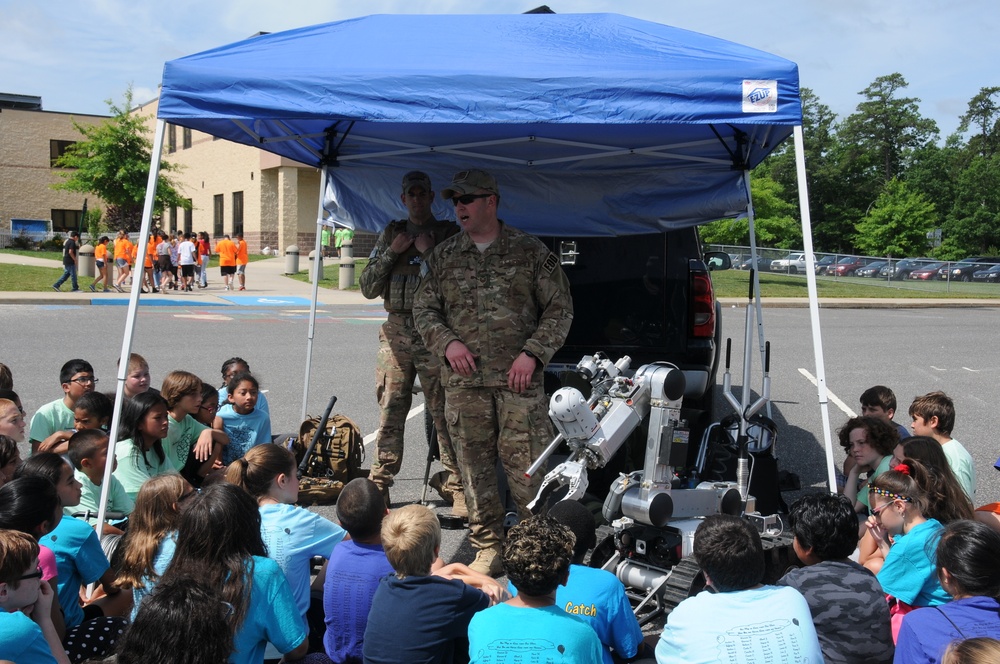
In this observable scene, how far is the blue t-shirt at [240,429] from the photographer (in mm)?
5949

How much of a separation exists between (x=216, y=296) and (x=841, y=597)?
21.6 m

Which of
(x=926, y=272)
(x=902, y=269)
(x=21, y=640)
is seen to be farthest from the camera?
(x=902, y=269)

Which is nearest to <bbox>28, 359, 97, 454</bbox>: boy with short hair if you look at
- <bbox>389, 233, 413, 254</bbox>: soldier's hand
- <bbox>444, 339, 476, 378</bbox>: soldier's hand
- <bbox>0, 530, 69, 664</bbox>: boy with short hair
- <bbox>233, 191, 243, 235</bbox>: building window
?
<bbox>389, 233, 413, 254</bbox>: soldier's hand

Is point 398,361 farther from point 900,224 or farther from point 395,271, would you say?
point 900,224

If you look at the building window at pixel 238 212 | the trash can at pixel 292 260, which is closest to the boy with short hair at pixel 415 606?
the trash can at pixel 292 260

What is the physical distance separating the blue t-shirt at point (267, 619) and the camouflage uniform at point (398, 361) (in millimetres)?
2567

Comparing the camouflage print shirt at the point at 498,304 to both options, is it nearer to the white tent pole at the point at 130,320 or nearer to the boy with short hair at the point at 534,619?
the white tent pole at the point at 130,320

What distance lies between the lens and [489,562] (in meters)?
4.79

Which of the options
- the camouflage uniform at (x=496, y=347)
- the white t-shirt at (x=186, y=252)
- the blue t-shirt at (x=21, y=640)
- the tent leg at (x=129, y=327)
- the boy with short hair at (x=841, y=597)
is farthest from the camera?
the white t-shirt at (x=186, y=252)

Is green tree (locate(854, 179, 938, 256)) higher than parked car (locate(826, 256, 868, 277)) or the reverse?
higher

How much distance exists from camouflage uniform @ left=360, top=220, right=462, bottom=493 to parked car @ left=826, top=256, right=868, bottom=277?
3380 centimetres

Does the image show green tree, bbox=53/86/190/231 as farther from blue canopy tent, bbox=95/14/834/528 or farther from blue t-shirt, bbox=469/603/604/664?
blue t-shirt, bbox=469/603/604/664

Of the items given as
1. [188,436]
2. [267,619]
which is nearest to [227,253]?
[188,436]

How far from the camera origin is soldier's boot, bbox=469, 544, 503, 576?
4.78 metres
